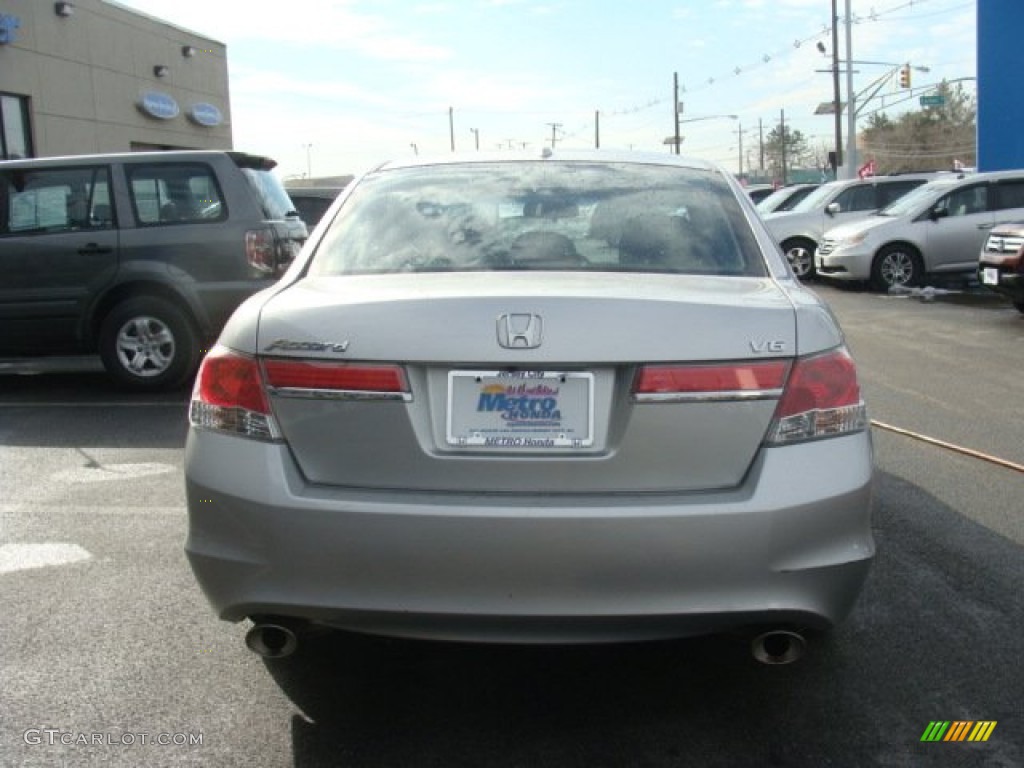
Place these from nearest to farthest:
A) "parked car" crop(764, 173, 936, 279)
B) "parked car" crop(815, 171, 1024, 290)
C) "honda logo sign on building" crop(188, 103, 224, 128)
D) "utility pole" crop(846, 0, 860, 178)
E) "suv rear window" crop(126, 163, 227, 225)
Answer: "suv rear window" crop(126, 163, 227, 225)
"parked car" crop(815, 171, 1024, 290)
"parked car" crop(764, 173, 936, 279)
"honda logo sign on building" crop(188, 103, 224, 128)
"utility pole" crop(846, 0, 860, 178)

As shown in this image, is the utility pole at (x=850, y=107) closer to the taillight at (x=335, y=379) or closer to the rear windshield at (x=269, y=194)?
the rear windshield at (x=269, y=194)

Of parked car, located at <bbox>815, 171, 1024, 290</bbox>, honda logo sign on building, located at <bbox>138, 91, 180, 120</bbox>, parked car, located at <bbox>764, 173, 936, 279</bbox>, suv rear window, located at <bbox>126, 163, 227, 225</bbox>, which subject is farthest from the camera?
honda logo sign on building, located at <bbox>138, 91, 180, 120</bbox>

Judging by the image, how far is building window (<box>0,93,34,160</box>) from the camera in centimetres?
2231

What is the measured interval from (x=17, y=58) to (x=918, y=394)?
21744 millimetres

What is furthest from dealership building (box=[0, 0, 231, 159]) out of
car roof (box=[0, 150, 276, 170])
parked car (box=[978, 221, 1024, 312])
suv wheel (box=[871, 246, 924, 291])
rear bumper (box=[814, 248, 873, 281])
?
parked car (box=[978, 221, 1024, 312])

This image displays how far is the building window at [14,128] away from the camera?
878 inches

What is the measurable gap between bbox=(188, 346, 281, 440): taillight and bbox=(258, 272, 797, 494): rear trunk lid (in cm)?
12

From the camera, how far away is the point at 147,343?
8.23 meters

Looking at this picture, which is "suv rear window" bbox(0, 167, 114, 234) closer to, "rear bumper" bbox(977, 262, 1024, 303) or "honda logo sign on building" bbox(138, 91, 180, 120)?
"rear bumper" bbox(977, 262, 1024, 303)

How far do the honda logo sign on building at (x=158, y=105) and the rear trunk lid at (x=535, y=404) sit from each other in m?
29.1

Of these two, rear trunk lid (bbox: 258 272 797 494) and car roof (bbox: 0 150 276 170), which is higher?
car roof (bbox: 0 150 276 170)

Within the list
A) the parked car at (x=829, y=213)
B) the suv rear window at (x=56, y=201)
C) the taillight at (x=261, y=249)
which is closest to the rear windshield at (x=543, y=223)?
the taillight at (x=261, y=249)

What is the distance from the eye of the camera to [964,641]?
3477 millimetres

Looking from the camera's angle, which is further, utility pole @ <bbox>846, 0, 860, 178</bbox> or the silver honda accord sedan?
utility pole @ <bbox>846, 0, 860, 178</bbox>
